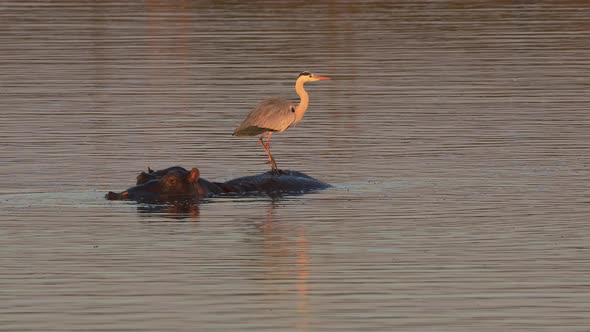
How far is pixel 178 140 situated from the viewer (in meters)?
26.7

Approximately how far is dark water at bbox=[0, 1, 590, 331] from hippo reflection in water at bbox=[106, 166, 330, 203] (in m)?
0.44

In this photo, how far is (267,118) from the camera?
2369cm

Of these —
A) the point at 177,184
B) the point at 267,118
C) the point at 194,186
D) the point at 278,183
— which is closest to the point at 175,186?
the point at 177,184

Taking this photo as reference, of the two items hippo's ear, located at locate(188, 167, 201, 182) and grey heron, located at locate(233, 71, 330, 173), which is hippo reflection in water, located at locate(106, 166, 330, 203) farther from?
grey heron, located at locate(233, 71, 330, 173)

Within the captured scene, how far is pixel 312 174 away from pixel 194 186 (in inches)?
96.7

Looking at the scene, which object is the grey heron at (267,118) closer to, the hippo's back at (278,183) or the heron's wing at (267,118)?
the heron's wing at (267,118)

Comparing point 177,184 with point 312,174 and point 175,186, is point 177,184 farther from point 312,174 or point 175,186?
point 312,174

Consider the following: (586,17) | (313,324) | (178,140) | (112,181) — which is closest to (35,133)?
(178,140)

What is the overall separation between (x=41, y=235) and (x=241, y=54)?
23295 mm

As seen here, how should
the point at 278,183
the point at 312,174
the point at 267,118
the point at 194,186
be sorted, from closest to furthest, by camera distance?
the point at 194,186
the point at 278,183
the point at 312,174
the point at 267,118

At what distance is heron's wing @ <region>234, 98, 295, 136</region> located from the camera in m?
23.7

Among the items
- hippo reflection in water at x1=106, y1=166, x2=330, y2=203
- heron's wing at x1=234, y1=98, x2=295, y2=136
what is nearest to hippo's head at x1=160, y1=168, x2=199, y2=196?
hippo reflection in water at x1=106, y1=166, x2=330, y2=203

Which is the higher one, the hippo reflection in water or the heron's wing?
the heron's wing

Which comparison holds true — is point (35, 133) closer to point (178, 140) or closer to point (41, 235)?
point (178, 140)
